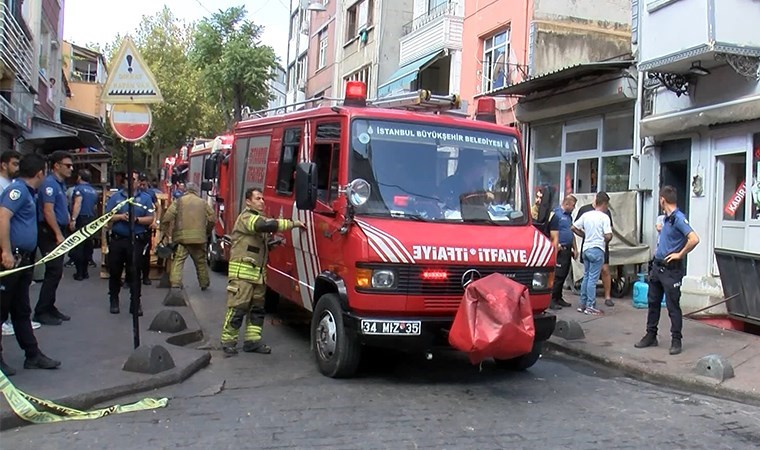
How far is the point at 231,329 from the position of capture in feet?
23.7

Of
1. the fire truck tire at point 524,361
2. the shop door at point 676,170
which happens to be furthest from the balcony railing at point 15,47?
the shop door at point 676,170

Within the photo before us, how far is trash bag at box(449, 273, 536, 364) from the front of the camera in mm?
5500

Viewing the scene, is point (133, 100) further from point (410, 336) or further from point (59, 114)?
point (59, 114)

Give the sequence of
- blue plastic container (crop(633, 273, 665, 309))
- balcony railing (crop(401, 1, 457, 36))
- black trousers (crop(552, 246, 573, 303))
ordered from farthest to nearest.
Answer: balcony railing (crop(401, 1, 457, 36)) < blue plastic container (crop(633, 273, 665, 309)) < black trousers (crop(552, 246, 573, 303))

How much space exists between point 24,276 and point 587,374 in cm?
544

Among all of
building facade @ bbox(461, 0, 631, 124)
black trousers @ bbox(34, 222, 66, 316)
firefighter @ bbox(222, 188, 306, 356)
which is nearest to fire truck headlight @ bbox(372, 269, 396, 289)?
firefighter @ bbox(222, 188, 306, 356)

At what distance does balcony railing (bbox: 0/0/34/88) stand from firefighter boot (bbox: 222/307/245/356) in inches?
311

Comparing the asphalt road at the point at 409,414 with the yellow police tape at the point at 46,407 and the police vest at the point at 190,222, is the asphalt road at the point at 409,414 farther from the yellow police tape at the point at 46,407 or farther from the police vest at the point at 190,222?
the police vest at the point at 190,222

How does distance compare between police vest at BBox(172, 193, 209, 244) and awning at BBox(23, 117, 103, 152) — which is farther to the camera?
awning at BBox(23, 117, 103, 152)

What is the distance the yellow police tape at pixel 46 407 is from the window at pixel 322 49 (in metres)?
28.5

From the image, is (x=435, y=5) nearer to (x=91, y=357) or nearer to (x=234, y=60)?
(x=234, y=60)

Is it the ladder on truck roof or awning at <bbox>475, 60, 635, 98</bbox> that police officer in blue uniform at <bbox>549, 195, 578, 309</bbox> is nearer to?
awning at <bbox>475, 60, 635, 98</bbox>

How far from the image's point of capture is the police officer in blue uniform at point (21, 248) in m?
5.59

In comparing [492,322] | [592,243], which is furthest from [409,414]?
[592,243]
